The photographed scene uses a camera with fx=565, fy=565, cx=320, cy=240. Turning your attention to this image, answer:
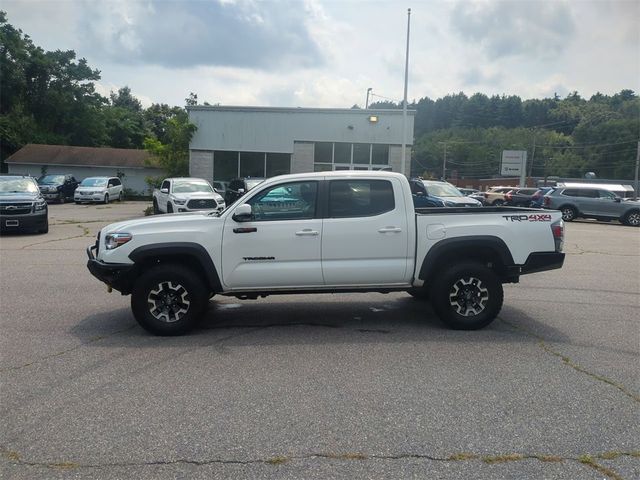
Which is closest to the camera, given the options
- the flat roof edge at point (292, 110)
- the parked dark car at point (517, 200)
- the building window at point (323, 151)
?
the flat roof edge at point (292, 110)

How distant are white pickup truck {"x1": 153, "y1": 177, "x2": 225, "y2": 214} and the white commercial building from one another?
10.0 metres

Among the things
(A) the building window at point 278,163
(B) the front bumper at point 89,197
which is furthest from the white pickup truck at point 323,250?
(B) the front bumper at point 89,197

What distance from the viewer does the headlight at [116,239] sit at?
6422 millimetres

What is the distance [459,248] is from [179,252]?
3.23m

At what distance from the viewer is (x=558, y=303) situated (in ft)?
27.3

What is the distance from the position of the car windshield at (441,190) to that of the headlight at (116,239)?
15601 mm

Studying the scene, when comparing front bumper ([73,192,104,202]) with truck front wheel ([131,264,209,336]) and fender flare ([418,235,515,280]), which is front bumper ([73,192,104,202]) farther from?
fender flare ([418,235,515,280])

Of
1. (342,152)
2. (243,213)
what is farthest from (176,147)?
(243,213)

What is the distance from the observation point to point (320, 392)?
4.78 meters

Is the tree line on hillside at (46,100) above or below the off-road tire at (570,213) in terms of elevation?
above

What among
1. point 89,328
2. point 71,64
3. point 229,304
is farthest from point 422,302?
point 71,64

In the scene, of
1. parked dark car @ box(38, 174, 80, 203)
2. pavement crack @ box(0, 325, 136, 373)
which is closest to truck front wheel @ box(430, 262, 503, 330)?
pavement crack @ box(0, 325, 136, 373)

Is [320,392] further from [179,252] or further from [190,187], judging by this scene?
[190,187]

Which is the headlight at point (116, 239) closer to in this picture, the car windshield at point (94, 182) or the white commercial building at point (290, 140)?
the white commercial building at point (290, 140)
